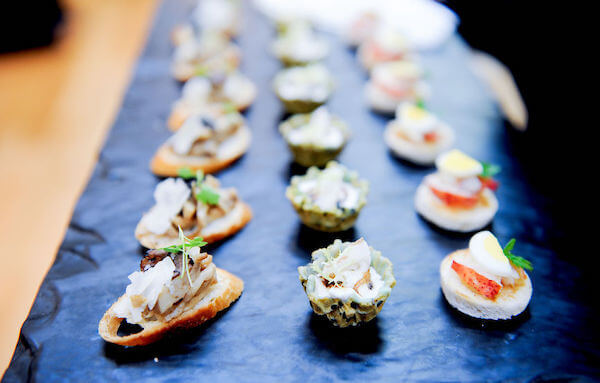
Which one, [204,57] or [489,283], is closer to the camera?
[489,283]

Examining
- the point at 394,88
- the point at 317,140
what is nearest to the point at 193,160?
the point at 317,140

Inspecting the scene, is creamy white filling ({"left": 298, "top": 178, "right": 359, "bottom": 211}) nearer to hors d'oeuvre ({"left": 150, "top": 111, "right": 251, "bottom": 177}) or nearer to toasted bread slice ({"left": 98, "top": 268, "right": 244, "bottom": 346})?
A: toasted bread slice ({"left": 98, "top": 268, "right": 244, "bottom": 346})

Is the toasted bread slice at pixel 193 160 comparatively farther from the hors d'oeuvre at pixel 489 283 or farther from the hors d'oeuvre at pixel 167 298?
the hors d'oeuvre at pixel 489 283

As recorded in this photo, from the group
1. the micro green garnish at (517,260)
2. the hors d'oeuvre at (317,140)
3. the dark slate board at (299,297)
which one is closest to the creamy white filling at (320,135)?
the hors d'oeuvre at (317,140)

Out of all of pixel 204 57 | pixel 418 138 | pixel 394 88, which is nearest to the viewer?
pixel 418 138

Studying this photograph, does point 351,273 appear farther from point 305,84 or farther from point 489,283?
point 305,84

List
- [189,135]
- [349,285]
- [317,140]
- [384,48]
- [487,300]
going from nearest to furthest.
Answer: [349,285] < [487,300] < [317,140] < [189,135] < [384,48]
